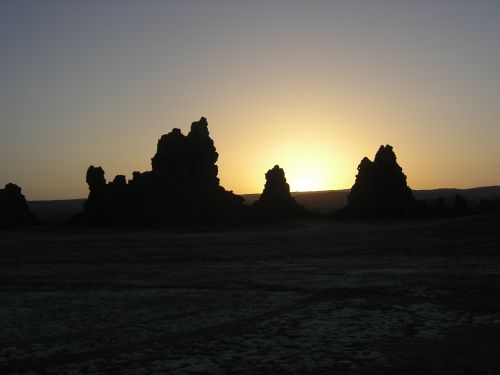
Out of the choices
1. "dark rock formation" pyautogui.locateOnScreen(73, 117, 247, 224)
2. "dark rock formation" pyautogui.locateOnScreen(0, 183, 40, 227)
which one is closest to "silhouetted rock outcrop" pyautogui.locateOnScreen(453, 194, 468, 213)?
"dark rock formation" pyautogui.locateOnScreen(73, 117, 247, 224)

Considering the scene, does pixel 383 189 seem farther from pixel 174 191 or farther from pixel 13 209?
pixel 13 209

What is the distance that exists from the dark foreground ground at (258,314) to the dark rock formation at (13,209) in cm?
4211

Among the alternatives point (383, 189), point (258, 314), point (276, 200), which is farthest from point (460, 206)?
point (258, 314)

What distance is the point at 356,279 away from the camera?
19141 mm

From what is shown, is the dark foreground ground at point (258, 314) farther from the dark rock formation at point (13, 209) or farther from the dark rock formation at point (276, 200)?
the dark rock formation at point (13, 209)

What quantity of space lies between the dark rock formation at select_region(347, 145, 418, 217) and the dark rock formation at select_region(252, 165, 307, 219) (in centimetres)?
741

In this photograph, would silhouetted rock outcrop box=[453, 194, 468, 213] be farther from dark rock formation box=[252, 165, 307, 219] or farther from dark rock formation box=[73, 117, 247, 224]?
dark rock formation box=[73, 117, 247, 224]

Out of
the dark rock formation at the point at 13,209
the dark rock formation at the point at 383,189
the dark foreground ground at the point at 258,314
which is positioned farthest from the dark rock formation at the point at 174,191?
the dark foreground ground at the point at 258,314

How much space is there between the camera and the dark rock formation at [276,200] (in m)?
66.3

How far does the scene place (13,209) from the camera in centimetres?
6812

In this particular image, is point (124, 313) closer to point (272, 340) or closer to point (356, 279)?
point (272, 340)

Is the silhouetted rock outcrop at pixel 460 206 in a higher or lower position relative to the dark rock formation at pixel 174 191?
lower

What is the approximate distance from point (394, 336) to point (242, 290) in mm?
7168

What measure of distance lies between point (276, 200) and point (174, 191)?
11.4 metres
